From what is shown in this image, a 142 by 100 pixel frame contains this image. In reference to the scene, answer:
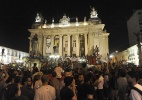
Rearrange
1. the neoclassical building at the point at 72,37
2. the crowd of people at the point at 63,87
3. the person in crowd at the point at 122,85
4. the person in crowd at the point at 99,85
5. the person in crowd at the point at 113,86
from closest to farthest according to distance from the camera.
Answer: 1. the crowd of people at the point at 63,87
2. the person in crowd at the point at 122,85
3. the person in crowd at the point at 113,86
4. the person in crowd at the point at 99,85
5. the neoclassical building at the point at 72,37

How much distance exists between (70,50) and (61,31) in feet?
29.7

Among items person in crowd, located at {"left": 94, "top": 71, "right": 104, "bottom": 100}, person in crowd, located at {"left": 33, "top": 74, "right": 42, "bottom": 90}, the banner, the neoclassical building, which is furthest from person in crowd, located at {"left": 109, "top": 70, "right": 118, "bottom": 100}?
the banner

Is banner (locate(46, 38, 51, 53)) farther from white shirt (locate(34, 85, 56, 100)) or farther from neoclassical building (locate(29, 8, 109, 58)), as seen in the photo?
white shirt (locate(34, 85, 56, 100))

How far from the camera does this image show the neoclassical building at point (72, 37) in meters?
62.8

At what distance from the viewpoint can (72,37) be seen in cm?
6756

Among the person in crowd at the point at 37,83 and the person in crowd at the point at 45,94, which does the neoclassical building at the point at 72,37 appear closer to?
the person in crowd at the point at 37,83

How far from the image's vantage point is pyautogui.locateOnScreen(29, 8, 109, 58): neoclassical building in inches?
2470

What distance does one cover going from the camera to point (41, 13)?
77125 mm

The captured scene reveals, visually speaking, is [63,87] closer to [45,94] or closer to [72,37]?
[45,94]

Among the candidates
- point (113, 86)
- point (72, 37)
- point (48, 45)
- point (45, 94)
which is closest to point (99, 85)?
point (113, 86)

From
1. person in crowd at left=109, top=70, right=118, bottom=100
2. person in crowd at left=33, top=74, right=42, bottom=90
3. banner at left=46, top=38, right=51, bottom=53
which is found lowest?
person in crowd at left=109, top=70, right=118, bottom=100

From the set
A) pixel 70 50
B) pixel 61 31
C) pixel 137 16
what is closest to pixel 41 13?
pixel 61 31

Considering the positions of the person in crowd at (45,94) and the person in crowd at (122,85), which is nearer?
the person in crowd at (45,94)

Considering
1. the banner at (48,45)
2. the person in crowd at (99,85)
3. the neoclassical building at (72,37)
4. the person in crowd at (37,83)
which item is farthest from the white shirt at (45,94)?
the banner at (48,45)
